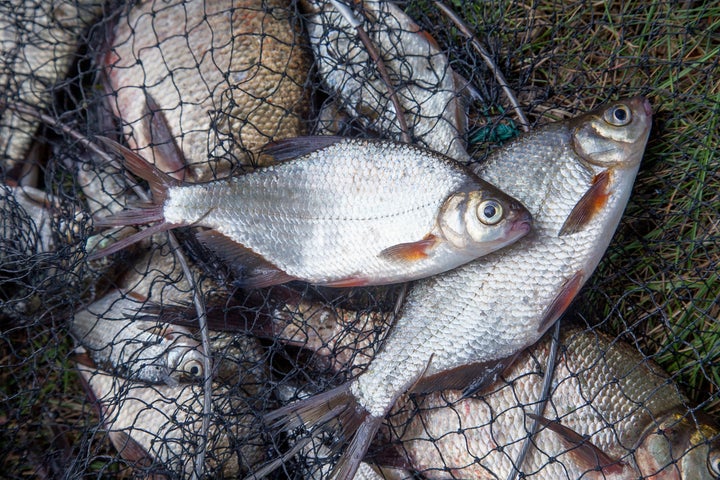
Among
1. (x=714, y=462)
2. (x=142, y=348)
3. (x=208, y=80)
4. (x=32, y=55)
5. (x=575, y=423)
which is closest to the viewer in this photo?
(x=714, y=462)

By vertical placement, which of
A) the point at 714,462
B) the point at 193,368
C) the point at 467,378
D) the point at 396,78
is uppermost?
the point at 396,78

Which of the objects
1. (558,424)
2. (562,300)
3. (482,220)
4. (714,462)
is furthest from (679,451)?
(482,220)

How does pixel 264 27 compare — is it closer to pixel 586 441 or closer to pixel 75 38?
pixel 75 38

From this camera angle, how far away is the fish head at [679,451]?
7.49ft

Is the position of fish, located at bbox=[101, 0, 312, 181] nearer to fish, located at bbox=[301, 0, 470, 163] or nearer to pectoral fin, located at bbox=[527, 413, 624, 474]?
fish, located at bbox=[301, 0, 470, 163]

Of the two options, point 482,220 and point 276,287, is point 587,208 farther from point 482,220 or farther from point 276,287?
point 276,287

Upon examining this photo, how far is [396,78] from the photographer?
282 cm

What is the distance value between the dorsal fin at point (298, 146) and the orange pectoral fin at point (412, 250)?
1.57 feet

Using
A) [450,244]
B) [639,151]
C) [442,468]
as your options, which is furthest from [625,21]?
[442,468]

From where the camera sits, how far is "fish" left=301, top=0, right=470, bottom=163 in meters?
2.77

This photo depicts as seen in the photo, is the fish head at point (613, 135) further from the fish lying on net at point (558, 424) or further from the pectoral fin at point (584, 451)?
the pectoral fin at point (584, 451)

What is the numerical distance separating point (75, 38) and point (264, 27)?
3.23 ft

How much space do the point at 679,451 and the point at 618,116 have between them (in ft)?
4.17

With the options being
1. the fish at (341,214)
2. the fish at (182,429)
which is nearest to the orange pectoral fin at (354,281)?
the fish at (341,214)
